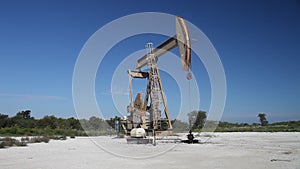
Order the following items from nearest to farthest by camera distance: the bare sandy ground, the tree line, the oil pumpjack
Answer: the bare sandy ground < the oil pumpjack < the tree line

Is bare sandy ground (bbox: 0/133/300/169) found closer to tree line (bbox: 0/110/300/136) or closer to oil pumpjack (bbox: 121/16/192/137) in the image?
oil pumpjack (bbox: 121/16/192/137)

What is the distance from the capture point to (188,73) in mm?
14617

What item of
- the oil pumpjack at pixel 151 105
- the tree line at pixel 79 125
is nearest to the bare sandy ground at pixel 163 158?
the oil pumpjack at pixel 151 105

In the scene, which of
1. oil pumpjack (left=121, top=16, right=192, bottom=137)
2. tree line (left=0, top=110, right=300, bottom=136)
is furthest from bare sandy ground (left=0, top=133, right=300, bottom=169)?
tree line (left=0, top=110, right=300, bottom=136)

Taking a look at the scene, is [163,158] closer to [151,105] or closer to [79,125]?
[151,105]

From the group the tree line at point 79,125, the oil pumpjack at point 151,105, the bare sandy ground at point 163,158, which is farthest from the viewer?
the tree line at point 79,125

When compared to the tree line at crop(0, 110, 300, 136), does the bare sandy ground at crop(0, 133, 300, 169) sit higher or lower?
lower

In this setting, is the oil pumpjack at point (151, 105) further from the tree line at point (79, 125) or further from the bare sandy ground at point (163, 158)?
the bare sandy ground at point (163, 158)

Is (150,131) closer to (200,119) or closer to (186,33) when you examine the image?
(186,33)

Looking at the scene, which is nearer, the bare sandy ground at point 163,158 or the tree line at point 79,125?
the bare sandy ground at point 163,158

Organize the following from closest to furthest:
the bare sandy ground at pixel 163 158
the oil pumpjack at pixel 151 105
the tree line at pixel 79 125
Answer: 1. the bare sandy ground at pixel 163 158
2. the oil pumpjack at pixel 151 105
3. the tree line at pixel 79 125

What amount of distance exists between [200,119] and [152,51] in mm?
36410

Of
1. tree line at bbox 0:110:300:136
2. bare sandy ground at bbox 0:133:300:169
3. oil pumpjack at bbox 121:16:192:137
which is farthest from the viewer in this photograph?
tree line at bbox 0:110:300:136

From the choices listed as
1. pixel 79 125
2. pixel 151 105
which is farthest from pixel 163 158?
pixel 79 125
